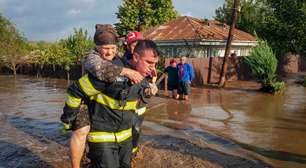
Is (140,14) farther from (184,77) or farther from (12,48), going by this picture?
(184,77)

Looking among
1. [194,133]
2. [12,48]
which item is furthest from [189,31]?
[194,133]

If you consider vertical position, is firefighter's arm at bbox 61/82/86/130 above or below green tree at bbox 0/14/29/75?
below

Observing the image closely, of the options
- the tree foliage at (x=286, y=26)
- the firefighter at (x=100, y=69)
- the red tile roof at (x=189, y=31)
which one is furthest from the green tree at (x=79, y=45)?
the firefighter at (x=100, y=69)

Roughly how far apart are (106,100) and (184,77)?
11.6 m

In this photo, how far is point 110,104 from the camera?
12.7 feet

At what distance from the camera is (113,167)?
12.9 ft

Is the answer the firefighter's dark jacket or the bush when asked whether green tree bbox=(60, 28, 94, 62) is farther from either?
the firefighter's dark jacket

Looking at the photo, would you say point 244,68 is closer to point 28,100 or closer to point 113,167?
point 28,100

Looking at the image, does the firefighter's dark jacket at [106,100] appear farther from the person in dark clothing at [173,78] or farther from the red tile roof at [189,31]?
the red tile roof at [189,31]

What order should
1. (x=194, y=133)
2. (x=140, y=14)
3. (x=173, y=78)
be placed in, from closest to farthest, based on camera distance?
1. (x=194, y=133)
2. (x=173, y=78)
3. (x=140, y=14)

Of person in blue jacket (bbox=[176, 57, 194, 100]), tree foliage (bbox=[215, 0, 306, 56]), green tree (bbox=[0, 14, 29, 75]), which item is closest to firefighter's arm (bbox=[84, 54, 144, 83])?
person in blue jacket (bbox=[176, 57, 194, 100])

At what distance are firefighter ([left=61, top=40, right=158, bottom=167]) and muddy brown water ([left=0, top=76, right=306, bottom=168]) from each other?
305 cm

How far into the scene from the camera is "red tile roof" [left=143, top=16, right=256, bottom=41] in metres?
27.1

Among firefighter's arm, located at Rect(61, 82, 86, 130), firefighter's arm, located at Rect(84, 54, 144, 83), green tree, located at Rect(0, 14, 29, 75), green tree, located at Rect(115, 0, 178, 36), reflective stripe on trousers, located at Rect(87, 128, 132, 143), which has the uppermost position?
green tree, located at Rect(115, 0, 178, 36)
